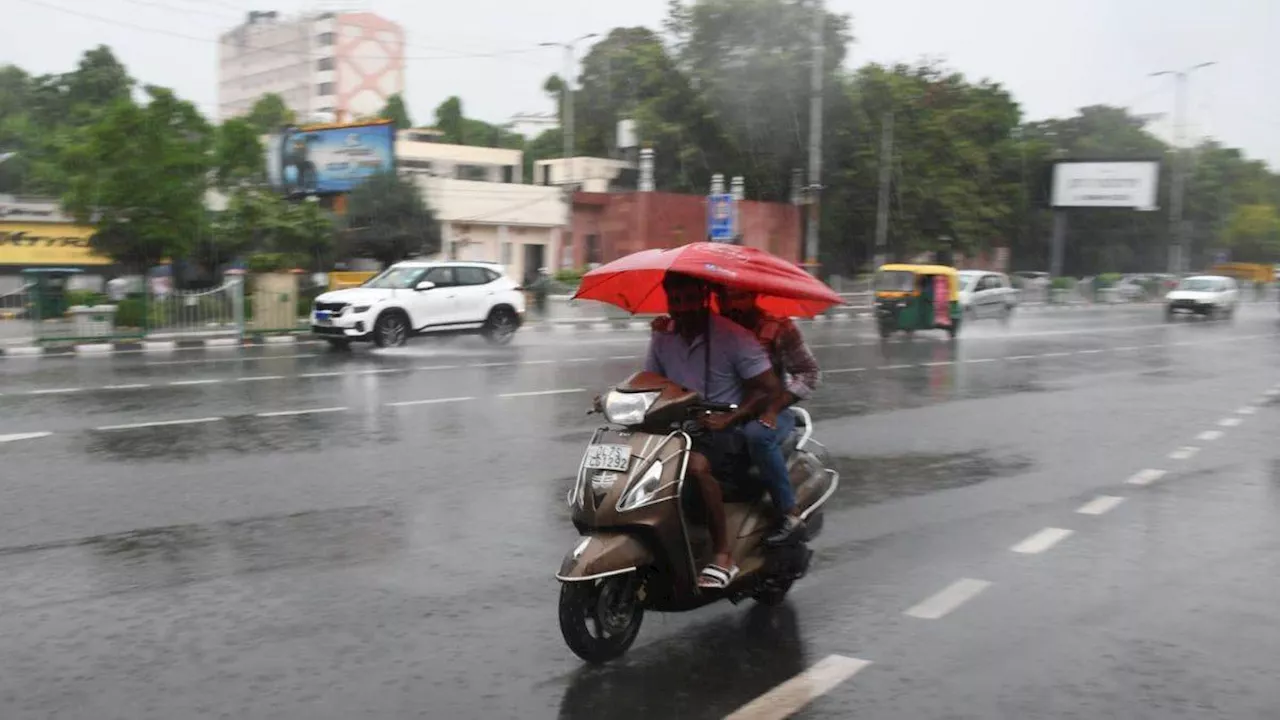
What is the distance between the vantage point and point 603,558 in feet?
14.6

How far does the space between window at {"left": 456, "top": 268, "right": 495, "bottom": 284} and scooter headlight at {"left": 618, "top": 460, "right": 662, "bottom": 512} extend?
18.3 metres

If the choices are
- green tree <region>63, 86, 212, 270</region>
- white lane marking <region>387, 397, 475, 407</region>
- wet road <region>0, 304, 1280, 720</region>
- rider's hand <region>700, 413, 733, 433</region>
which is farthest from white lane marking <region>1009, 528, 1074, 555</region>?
green tree <region>63, 86, 212, 270</region>

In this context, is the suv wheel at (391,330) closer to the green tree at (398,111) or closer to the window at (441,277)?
the window at (441,277)

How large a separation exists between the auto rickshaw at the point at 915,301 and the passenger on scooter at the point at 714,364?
22.5 meters

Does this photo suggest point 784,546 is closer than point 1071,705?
No

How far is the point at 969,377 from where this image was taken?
17.8 metres

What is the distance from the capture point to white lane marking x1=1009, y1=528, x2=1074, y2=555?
693cm

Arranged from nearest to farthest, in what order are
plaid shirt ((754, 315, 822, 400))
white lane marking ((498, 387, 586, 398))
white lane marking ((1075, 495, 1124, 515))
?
plaid shirt ((754, 315, 822, 400))
white lane marking ((1075, 495, 1124, 515))
white lane marking ((498, 387, 586, 398))

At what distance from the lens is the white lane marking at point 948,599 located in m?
5.60

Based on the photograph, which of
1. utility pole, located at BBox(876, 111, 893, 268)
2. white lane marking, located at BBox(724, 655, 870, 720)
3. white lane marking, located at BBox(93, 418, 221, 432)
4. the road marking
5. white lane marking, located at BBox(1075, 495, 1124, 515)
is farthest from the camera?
utility pole, located at BBox(876, 111, 893, 268)

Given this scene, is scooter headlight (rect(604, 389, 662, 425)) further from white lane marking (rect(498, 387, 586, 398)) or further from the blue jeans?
white lane marking (rect(498, 387, 586, 398))

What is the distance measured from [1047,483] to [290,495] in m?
5.72

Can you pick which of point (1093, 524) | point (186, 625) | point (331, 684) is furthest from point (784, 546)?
point (1093, 524)

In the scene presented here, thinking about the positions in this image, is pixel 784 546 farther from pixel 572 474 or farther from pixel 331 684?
pixel 572 474
